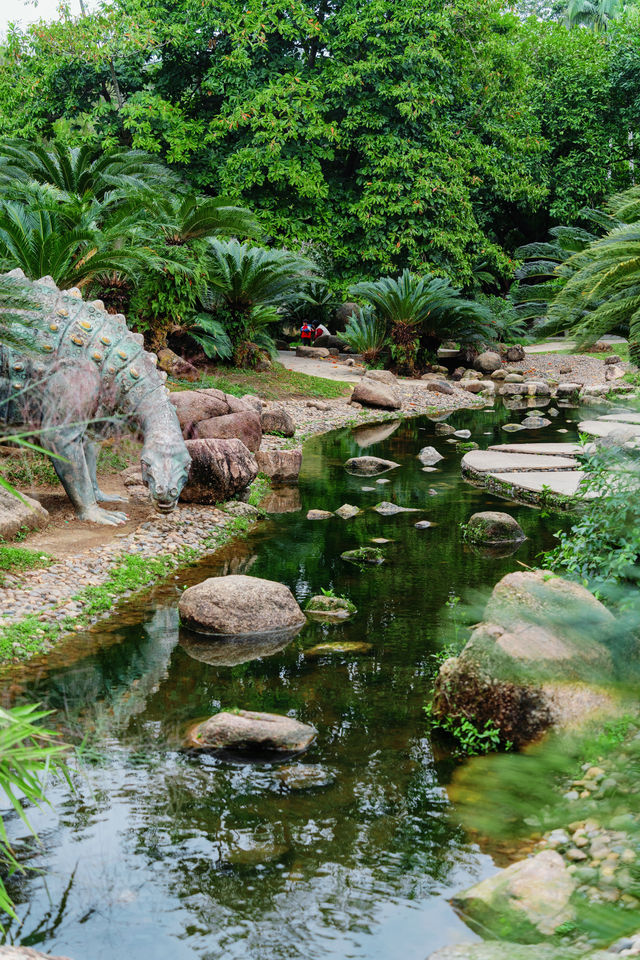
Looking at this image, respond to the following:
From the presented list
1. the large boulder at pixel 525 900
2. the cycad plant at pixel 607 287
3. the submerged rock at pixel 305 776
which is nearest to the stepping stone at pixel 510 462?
the cycad plant at pixel 607 287

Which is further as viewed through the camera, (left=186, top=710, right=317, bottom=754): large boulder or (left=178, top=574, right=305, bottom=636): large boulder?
(left=178, top=574, right=305, bottom=636): large boulder

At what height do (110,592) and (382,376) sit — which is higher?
(110,592)

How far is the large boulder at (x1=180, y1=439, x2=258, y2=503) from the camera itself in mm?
7418

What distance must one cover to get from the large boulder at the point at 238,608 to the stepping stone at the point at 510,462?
4.27 metres

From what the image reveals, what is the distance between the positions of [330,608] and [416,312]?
39.2ft

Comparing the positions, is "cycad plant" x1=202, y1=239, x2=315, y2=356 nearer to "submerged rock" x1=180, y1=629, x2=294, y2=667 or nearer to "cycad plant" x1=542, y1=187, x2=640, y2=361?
"cycad plant" x1=542, y1=187, x2=640, y2=361

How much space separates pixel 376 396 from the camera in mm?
13930

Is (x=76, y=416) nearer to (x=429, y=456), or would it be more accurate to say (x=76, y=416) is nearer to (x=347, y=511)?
(x=347, y=511)

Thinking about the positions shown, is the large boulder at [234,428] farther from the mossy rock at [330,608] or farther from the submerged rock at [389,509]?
the mossy rock at [330,608]

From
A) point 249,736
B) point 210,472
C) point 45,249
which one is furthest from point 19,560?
point 45,249

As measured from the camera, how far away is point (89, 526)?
6562mm

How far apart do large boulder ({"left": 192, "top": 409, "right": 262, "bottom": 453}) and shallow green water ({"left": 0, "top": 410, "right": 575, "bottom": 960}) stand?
3.41 meters

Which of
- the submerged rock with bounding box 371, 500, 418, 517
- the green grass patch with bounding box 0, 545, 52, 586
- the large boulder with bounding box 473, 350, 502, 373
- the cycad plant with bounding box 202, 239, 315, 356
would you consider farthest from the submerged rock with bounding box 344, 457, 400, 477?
the large boulder with bounding box 473, 350, 502, 373

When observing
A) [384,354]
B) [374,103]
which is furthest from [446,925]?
[374,103]
